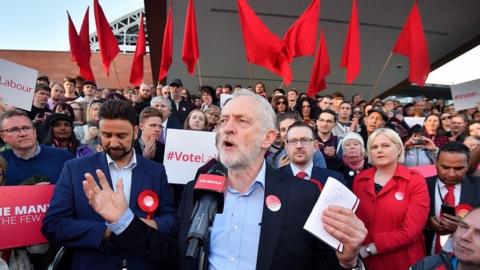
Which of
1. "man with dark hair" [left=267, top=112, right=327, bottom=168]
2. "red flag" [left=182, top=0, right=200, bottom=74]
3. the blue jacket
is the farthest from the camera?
"red flag" [left=182, top=0, right=200, bottom=74]

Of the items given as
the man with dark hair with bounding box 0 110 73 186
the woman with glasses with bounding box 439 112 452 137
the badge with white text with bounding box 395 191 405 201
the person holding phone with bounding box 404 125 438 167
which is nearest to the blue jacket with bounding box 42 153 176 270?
the man with dark hair with bounding box 0 110 73 186

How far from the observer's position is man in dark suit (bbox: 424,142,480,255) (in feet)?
10.9

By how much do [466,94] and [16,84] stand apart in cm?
643

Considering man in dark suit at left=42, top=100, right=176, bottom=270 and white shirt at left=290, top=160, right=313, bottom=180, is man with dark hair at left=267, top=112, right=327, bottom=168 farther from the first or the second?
man in dark suit at left=42, top=100, right=176, bottom=270

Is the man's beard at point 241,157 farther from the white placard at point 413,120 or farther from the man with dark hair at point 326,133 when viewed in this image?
the white placard at point 413,120

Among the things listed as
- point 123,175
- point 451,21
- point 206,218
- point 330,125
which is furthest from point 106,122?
point 451,21

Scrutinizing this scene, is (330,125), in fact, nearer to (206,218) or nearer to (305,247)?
(305,247)

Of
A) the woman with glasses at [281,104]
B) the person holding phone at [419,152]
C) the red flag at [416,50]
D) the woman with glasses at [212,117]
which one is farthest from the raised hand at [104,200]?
the red flag at [416,50]

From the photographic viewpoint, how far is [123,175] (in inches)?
Result: 101

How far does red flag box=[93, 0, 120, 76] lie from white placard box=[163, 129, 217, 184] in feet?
15.4

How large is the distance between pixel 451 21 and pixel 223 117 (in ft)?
48.1

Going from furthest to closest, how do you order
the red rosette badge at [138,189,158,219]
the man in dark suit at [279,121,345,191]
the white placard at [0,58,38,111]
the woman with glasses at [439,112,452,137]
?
the woman with glasses at [439,112,452,137]
the white placard at [0,58,38,111]
the man in dark suit at [279,121,345,191]
the red rosette badge at [138,189,158,219]

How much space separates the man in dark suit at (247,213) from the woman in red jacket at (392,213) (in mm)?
1461

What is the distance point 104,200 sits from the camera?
186cm
